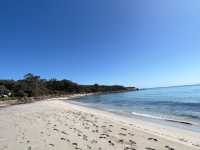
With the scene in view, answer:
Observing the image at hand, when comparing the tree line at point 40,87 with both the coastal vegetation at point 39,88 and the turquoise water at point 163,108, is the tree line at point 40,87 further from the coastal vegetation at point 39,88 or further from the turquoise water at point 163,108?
the turquoise water at point 163,108

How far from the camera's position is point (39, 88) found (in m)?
81.3

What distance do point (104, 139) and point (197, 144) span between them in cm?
366

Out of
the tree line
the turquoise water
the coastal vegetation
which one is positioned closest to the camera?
the turquoise water

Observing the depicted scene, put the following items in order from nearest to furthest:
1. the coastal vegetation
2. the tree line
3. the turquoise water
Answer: the turquoise water < the coastal vegetation < the tree line

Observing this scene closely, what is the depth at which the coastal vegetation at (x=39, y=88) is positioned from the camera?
57.7 meters

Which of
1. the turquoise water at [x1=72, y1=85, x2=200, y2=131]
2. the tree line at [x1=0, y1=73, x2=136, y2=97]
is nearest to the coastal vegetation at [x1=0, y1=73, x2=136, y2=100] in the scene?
the tree line at [x1=0, y1=73, x2=136, y2=97]

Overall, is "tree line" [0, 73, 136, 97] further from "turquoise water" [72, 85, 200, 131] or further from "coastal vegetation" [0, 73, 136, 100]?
"turquoise water" [72, 85, 200, 131]

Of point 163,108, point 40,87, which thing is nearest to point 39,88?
point 40,87

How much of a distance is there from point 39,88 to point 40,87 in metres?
4.03

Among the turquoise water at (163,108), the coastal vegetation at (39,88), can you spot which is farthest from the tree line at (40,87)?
the turquoise water at (163,108)

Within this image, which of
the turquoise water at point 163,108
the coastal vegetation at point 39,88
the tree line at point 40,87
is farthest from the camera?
the tree line at point 40,87

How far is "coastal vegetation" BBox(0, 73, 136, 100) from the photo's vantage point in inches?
2273

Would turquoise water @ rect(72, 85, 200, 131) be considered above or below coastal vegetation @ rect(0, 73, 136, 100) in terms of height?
below

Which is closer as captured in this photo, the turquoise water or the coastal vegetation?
the turquoise water
